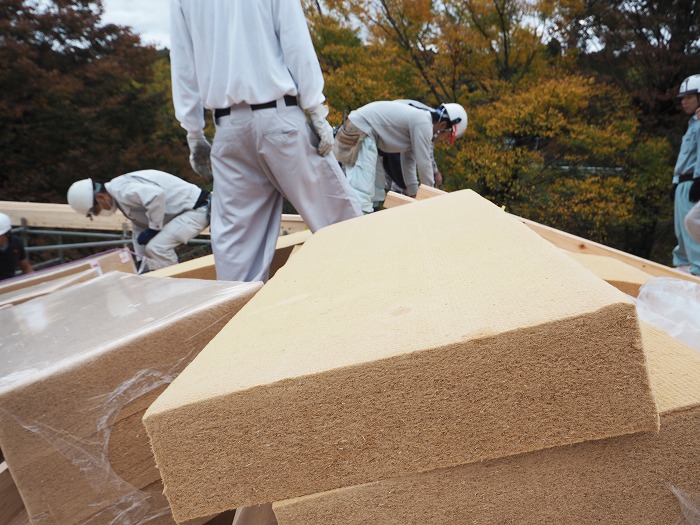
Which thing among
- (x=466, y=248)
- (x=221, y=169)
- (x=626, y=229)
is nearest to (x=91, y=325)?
(x=466, y=248)

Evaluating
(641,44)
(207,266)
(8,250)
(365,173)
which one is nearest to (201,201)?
(365,173)

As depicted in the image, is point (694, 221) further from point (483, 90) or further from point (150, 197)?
point (483, 90)

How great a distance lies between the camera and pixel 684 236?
5449 mm

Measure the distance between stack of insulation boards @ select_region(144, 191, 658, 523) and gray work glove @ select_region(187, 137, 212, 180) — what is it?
7.69 ft

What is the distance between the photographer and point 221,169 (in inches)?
103

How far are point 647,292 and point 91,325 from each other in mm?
1674

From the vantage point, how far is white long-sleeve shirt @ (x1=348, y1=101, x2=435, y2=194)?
4.39 meters

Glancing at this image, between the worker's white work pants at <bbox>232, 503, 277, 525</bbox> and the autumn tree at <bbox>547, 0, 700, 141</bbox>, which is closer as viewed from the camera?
the worker's white work pants at <bbox>232, 503, 277, 525</bbox>

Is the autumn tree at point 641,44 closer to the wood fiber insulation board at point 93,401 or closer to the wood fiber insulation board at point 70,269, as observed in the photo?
the wood fiber insulation board at point 70,269

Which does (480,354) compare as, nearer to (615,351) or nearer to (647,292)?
(615,351)

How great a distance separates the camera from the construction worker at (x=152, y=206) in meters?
4.32

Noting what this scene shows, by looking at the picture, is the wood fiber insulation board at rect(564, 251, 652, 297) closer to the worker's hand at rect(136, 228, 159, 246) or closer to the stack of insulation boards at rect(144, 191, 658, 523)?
the stack of insulation boards at rect(144, 191, 658, 523)

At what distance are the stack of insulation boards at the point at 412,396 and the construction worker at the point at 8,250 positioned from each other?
476 centimetres

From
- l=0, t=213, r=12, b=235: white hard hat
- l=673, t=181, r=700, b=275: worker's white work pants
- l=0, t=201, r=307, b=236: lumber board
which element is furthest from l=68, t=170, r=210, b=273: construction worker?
l=673, t=181, r=700, b=275: worker's white work pants
